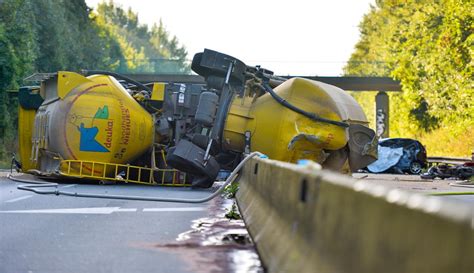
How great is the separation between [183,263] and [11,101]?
3917 cm

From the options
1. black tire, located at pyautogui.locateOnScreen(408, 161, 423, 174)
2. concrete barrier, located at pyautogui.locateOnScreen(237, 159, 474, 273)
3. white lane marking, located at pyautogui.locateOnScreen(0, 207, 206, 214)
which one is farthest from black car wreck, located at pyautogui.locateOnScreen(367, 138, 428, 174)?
concrete barrier, located at pyautogui.locateOnScreen(237, 159, 474, 273)

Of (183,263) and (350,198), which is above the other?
(350,198)

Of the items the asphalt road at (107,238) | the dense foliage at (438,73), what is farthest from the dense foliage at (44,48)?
the dense foliage at (438,73)

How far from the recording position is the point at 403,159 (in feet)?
133

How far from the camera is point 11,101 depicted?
44625 millimetres

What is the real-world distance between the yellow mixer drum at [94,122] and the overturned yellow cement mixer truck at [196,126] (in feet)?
0.07

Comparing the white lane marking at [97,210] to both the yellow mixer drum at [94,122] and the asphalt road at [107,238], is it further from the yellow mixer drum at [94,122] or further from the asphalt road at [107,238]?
the yellow mixer drum at [94,122]

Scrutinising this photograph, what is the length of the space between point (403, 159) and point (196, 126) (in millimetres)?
21746

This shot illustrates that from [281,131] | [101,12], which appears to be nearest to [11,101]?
[281,131]

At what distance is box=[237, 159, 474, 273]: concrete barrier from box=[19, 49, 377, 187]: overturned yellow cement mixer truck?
1189 cm

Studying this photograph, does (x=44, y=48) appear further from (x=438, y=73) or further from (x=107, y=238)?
(x=107, y=238)

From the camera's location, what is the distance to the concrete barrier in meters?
2.63

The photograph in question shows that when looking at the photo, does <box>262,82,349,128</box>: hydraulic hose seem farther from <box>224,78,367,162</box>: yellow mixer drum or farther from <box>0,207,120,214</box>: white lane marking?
<box>0,207,120,214</box>: white lane marking

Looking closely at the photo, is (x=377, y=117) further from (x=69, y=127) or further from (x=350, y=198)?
(x=350, y=198)
